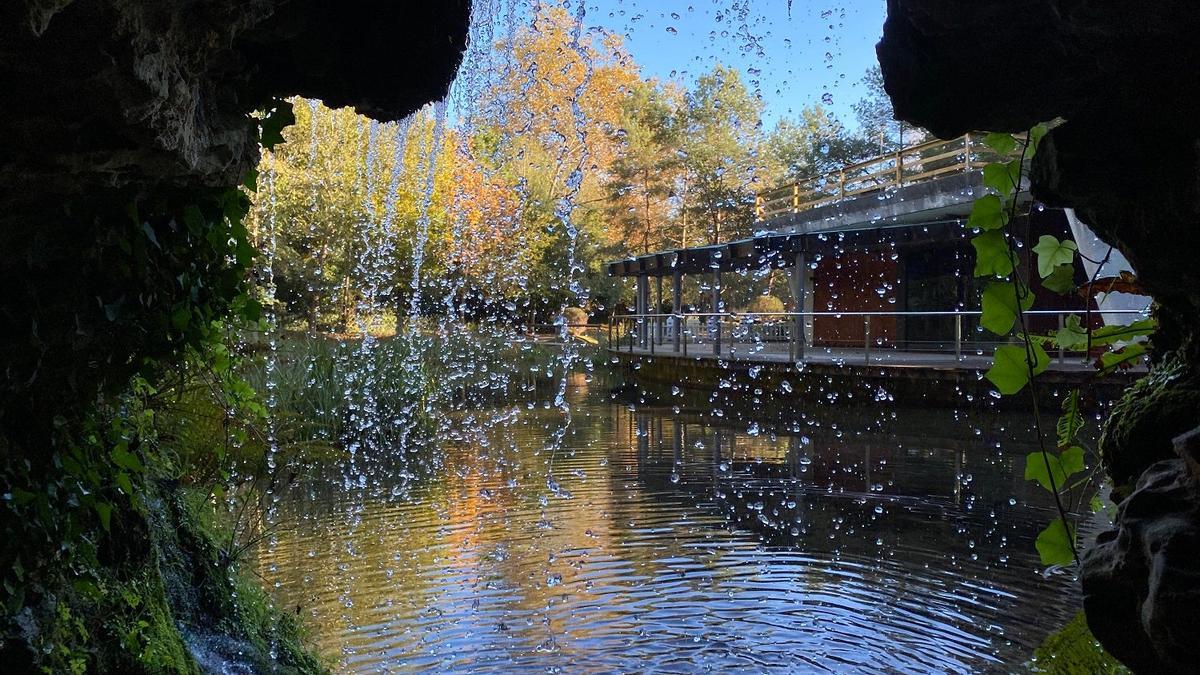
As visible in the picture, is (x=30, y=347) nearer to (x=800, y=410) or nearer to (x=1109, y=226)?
(x=1109, y=226)

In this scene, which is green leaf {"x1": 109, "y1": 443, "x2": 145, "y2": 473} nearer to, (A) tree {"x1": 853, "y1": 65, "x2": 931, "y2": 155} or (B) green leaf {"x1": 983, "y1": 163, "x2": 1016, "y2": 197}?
(B) green leaf {"x1": 983, "y1": 163, "x2": 1016, "y2": 197}

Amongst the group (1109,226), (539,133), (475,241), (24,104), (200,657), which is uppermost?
(539,133)

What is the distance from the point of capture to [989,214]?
7.38 ft

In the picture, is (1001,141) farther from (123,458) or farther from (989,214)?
(123,458)

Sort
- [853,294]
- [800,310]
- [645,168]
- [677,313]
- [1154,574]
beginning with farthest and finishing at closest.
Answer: [645,168] → [853,294] → [677,313] → [800,310] → [1154,574]

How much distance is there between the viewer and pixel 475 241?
3116 centimetres

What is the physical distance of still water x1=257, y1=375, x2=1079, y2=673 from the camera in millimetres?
4527

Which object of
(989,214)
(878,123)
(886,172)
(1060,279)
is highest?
(878,123)

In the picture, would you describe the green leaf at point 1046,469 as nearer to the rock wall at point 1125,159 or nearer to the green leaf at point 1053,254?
the rock wall at point 1125,159

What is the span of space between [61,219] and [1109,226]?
2.64 m

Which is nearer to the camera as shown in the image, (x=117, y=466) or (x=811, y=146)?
(x=117, y=466)

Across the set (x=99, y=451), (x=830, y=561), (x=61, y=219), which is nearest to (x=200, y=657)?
(x=99, y=451)

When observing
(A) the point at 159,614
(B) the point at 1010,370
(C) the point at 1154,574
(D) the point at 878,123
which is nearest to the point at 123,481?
(A) the point at 159,614

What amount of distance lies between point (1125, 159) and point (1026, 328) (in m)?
0.48
